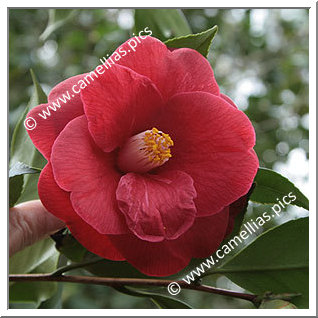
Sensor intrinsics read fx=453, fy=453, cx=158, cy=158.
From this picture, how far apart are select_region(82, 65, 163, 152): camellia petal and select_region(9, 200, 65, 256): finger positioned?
195mm

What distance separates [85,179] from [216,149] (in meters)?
0.14

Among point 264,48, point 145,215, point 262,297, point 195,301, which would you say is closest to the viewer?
point 145,215

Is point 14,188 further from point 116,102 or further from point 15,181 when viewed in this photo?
point 116,102

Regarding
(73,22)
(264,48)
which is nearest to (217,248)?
(73,22)

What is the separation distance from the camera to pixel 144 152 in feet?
1.58

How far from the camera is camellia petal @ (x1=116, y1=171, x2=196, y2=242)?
1.42 feet

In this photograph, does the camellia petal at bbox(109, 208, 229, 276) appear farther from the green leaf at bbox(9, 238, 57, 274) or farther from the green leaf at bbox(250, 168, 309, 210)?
the green leaf at bbox(9, 238, 57, 274)

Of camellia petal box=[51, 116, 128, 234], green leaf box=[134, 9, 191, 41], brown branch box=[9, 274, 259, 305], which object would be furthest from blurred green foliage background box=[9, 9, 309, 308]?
camellia petal box=[51, 116, 128, 234]

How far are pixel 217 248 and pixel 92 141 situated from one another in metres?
0.18

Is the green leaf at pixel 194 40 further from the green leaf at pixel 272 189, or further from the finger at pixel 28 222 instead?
the finger at pixel 28 222

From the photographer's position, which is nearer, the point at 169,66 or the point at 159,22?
the point at 169,66

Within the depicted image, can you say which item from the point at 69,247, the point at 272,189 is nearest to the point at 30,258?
the point at 69,247
